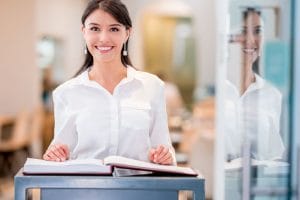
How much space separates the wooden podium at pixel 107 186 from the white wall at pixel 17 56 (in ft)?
22.5

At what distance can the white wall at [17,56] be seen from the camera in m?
8.01

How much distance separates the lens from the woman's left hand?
1.67 metres

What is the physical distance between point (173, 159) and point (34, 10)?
22.4 ft

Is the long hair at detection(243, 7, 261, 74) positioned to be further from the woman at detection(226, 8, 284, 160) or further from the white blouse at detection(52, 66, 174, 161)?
the white blouse at detection(52, 66, 174, 161)

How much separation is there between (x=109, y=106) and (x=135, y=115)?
8 cm

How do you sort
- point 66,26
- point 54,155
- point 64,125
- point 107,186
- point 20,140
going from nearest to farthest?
1. point 107,186
2. point 54,155
3. point 64,125
4. point 20,140
5. point 66,26

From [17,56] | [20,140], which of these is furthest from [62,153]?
[17,56]

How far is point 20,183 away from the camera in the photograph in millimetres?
1411

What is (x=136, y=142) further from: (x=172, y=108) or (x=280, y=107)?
(x=172, y=108)

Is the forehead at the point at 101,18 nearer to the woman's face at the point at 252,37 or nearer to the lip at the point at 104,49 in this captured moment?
the lip at the point at 104,49

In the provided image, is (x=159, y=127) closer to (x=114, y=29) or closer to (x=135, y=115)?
(x=135, y=115)

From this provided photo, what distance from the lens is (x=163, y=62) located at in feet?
34.8

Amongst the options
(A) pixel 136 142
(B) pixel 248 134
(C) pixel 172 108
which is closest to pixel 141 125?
(A) pixel 136 142

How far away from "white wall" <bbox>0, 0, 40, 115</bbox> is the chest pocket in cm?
658
